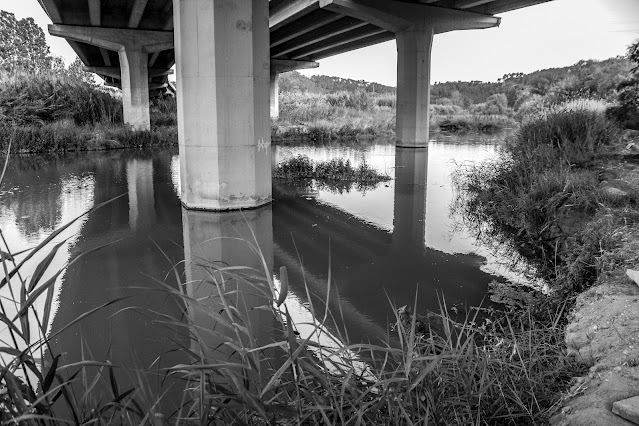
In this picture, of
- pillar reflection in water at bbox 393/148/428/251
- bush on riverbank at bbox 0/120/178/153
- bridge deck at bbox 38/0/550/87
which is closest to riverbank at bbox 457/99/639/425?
pillar reflection in water at bbox 393/148/428/251

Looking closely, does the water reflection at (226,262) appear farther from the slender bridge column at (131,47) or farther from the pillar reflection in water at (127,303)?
the slender bridge column at (131,47)

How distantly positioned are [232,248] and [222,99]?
3722 millimetres

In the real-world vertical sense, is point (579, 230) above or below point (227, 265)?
below

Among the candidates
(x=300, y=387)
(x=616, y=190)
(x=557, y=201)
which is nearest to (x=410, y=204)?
(x=557, y=201)

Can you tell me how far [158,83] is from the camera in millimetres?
67438

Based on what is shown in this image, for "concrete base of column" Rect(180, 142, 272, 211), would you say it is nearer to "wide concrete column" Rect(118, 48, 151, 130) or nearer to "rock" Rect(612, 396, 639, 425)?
"rock" Rect(612, 396, 639, 425)

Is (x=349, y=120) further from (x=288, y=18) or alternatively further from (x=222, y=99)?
(x=222, y=99)

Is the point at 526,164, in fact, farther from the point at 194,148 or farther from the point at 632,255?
the point at 194,148

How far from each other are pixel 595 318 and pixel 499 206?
19.5ft

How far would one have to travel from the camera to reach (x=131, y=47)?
30703 mm

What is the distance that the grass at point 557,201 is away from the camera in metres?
5.62

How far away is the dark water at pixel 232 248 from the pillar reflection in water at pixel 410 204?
0.04m

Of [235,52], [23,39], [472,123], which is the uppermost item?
[23,39]

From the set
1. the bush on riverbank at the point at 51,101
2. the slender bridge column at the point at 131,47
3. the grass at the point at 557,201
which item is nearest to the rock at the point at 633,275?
the grass at the point at 557,201
